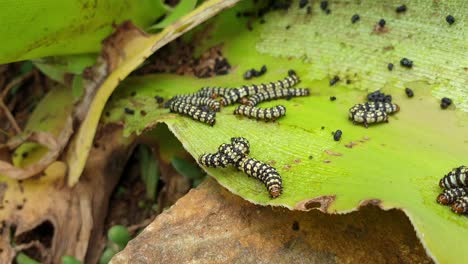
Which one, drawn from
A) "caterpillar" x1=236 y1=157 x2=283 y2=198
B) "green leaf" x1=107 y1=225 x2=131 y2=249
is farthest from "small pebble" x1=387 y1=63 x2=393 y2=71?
"green leaf" x1=107 y1=225 x2=131 y2=249

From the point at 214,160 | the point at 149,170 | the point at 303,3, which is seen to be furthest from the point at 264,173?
the point at 303,3

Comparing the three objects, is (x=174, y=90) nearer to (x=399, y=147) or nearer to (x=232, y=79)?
(x=232, y=79)

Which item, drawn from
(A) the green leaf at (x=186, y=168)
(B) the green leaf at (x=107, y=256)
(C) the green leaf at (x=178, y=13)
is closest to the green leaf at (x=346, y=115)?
(A) the green leaf at (x=186, y=168)

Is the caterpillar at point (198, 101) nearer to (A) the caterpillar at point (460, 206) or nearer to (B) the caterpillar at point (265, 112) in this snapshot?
(B) the caterpillar at point (265, 112)

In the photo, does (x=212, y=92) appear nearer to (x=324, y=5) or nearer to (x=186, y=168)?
(x=186, y=168)

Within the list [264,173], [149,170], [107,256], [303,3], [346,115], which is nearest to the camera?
[264,173]

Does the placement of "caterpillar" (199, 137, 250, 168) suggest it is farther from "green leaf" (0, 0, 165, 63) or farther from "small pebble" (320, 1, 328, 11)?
"small pebble" (320, 1, 328, 11)

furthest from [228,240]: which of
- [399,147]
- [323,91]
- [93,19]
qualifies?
[93,19]
